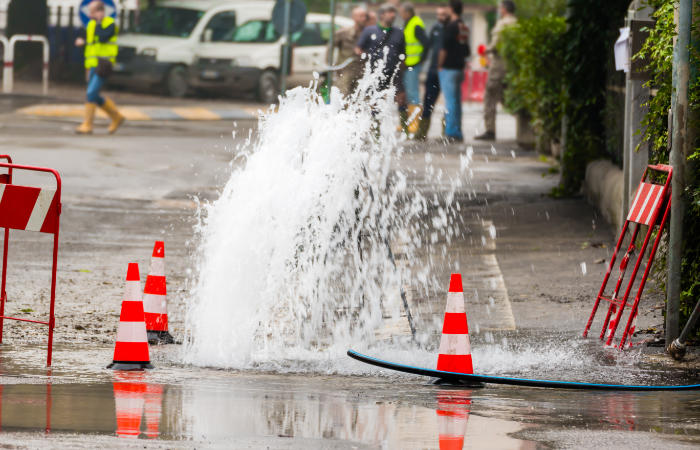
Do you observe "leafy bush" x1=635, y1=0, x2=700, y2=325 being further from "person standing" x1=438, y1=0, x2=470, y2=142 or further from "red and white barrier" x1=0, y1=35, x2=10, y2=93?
"red and white barrier" x1=0, y1=35, x2=10, y2=93

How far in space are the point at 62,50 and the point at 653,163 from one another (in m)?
29.4

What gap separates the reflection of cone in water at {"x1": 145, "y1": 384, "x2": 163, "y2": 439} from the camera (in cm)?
640

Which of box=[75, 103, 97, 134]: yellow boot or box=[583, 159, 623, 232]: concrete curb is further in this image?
box=[75, 103, 97, 134]: yellow boot

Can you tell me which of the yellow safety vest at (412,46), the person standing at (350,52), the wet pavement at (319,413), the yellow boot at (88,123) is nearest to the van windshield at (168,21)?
the person standing at (350,52)

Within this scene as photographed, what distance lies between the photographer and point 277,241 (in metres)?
9.10

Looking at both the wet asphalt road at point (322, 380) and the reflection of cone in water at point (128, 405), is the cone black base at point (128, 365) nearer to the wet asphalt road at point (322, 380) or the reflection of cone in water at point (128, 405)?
Result: the wet asphalt road at point (322, 380)

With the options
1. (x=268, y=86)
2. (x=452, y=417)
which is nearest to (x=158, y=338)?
(x=452, y=417)

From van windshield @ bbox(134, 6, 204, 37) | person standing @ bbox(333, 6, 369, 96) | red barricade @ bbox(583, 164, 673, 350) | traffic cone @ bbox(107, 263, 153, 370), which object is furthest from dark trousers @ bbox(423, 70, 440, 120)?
traffic cone @ bbox(107, 263, 153, 370)

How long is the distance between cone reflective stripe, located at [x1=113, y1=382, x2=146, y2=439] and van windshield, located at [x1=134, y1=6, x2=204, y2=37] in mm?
27061

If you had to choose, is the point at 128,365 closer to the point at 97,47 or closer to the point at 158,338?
the point at 158,338

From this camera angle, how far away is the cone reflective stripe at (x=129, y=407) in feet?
20.9

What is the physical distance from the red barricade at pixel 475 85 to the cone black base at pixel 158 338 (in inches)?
1354

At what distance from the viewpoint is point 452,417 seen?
690cm

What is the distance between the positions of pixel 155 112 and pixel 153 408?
24032 millimetres
